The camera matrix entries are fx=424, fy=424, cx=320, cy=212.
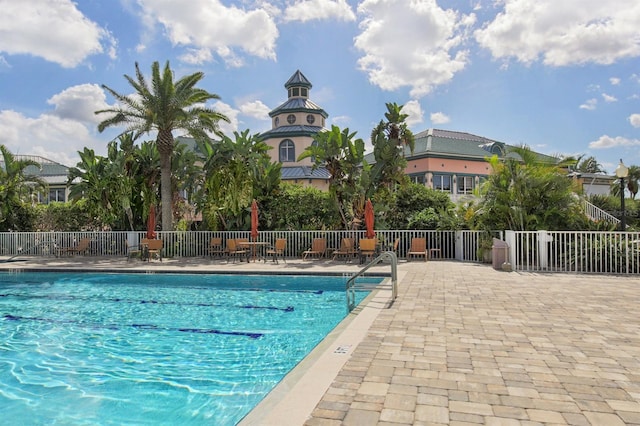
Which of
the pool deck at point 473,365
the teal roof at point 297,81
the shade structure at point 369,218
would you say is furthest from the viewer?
the teal roof at point 297,81

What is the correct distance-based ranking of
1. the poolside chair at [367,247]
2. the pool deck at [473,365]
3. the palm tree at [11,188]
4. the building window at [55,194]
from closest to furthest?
the pool deck at [473,365], the poolside chair at [367,247], the palm tree at [11,188], the building window at [55,194]

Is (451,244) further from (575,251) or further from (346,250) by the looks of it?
(575,251)

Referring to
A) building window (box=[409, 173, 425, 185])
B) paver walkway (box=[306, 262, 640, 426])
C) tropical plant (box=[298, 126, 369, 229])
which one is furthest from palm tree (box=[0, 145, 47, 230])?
building window (box=[409, 173, 425, 185])

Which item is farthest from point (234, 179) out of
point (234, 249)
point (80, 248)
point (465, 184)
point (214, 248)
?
point (465, 184)

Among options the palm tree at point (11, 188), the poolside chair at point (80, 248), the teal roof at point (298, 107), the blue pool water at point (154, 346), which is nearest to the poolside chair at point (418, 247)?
the blue pool water at point (154, 346)

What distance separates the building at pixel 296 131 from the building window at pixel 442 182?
8.62 metres

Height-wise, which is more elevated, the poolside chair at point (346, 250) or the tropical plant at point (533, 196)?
the tropical plant at point (533, 196)

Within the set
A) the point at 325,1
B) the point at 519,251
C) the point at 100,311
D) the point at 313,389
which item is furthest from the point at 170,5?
the point at 519,251

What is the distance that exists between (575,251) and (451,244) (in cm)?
477

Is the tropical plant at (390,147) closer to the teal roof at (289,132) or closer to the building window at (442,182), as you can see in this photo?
the building window at (442,182)

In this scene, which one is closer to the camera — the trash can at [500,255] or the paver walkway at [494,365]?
the paver walkway at [494,365]

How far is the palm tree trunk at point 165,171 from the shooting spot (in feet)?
62.4

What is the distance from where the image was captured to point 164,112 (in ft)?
62.2

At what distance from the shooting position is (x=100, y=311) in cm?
936
